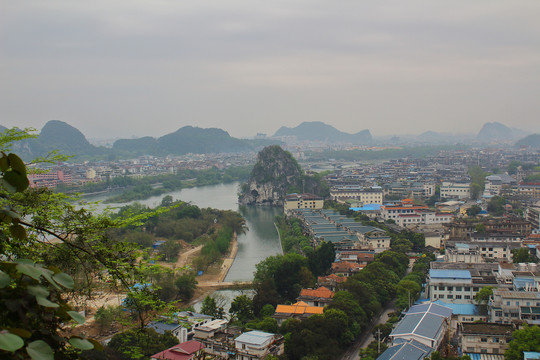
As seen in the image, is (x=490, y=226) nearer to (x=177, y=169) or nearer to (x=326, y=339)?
(x=326, y=339)

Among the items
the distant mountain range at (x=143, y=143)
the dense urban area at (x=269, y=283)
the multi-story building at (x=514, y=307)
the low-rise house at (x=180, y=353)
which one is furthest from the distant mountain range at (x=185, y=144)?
the low-rise house at (x=180, y=353)

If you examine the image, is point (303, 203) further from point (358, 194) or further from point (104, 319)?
→ point (104, 319)

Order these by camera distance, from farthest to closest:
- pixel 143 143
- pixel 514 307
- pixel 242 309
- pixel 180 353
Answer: pixel 143 143 < pixel 242 309 < pixel 514 307 < pixel 180 353

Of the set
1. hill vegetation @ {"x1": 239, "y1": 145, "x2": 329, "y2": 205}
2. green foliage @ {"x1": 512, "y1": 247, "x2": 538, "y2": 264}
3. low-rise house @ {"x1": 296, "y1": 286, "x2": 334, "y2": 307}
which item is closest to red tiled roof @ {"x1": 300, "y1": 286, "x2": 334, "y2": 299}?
low-rise house @ {"x1": 296, "y1": 286, "x2": 334, "y2": 307}

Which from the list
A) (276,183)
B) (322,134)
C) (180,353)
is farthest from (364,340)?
(322,134)

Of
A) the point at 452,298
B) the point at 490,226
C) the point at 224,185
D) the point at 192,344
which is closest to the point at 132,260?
the point at 192,344

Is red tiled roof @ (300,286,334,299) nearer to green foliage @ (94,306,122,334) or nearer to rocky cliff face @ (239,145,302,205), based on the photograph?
green foliage @ (94,306,122,334)
